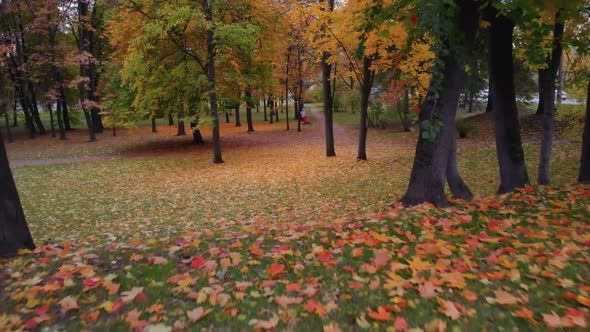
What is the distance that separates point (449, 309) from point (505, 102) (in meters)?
6.16

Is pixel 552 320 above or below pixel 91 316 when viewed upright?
above

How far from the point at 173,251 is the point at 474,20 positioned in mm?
5939

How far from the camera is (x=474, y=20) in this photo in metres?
6.34

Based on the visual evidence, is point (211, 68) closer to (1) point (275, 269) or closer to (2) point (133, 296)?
(1) point (275, 269)

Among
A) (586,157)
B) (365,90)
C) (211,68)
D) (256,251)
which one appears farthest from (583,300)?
(211,68)

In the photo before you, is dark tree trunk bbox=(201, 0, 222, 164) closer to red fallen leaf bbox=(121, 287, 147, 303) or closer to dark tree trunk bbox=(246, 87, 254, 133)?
dark tree trunk bbox=(246, 87, 254, 133)

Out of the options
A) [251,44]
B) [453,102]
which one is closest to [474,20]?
[453,102]

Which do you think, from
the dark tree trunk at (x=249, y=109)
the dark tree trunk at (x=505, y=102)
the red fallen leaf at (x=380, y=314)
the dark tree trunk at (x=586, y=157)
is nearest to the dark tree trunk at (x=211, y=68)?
the dark tree trunk at (x=249, y=109)

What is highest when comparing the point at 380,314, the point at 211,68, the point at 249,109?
the point at 211,68

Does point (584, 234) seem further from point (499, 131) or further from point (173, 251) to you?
point (173, 251)

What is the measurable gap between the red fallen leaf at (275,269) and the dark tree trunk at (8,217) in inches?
128

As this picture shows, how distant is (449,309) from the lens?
2838mm

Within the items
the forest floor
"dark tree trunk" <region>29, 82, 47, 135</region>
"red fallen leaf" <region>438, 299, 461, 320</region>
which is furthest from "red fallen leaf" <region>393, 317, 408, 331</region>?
"dark tree trunk" <region>29, 82, 47, 135</region>

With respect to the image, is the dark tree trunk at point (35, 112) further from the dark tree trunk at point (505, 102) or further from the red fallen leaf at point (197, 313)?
the red fallen leaf at point (197, 313)
